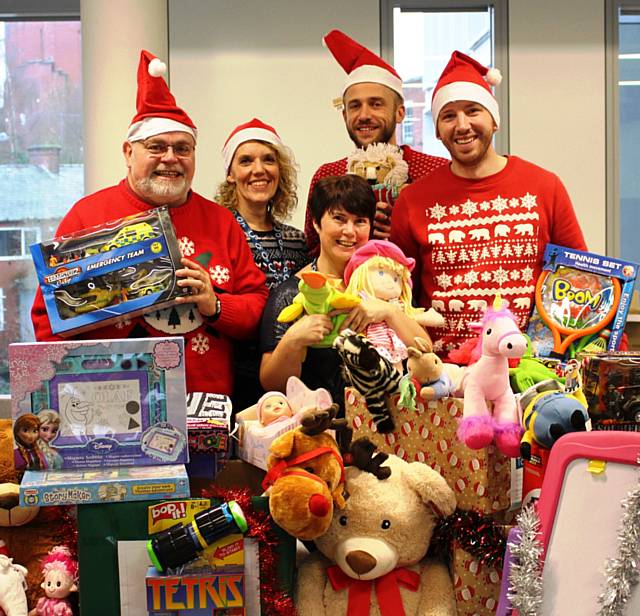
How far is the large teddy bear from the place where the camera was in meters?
1.71

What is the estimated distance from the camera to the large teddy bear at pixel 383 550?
5.62ft

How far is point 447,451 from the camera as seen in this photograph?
1.77 metres

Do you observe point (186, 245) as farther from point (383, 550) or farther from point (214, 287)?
point (383, 550)

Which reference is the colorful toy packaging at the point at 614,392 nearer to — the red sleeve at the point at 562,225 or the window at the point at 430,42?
the red sleeve at the point at 562,225

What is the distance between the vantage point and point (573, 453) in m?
1.47

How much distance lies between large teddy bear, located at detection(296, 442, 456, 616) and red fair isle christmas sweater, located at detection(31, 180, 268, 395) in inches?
25.6

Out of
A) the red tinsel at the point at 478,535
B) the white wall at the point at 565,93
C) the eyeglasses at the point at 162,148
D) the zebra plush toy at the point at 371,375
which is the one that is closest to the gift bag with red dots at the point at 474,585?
the red tinsel at the point at 478,535

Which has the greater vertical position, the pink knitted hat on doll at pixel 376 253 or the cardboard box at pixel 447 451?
the pink knitted hat on doll at pixel 376 253

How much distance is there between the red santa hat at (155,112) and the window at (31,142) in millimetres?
2743

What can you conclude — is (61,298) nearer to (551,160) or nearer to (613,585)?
(613,585)

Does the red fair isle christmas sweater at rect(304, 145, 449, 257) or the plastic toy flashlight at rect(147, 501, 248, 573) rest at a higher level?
the red fair isle christmas sweater at rect(304, 145, 449, 257)

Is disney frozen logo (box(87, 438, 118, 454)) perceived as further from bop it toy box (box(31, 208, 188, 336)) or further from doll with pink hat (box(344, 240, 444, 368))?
doll with pink hat (box(344, 240, 444, 368))

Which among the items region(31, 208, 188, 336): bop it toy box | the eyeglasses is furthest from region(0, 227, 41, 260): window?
region(31, 208, 188, 336): bop it toy box

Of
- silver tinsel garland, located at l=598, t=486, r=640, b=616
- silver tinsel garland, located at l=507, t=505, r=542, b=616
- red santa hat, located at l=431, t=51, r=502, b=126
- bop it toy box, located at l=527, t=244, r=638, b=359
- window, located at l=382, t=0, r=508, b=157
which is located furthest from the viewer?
window, located at l=382, t=0, r=508, b=157
